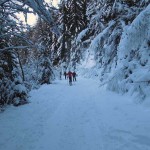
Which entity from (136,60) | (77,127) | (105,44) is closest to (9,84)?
(77,127)

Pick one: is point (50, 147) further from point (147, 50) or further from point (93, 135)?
point (147, 50)

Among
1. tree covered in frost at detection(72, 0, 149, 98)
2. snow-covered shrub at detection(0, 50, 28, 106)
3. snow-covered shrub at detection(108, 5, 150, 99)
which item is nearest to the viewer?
snow-covered shrub at detection(108, 5, 150, 99)

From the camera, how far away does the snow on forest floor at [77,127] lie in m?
7.39

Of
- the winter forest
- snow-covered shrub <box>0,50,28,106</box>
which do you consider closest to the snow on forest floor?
the winter forest

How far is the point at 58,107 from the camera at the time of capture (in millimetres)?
13164

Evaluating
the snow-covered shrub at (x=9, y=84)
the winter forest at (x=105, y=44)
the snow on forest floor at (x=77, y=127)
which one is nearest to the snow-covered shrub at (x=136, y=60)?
the winter forest at (x=105, y=44)

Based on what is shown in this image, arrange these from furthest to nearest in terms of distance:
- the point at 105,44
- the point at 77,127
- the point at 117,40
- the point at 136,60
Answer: the point at 105,44 < the point at 117,40 < the point at 136,60 < the point at 77,127

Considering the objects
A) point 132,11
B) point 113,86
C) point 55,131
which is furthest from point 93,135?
point 132,11

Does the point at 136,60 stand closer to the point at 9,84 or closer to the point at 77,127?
the point at 9,84

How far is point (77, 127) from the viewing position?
9.16 metres

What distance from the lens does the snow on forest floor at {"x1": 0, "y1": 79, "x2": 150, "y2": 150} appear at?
7.39m

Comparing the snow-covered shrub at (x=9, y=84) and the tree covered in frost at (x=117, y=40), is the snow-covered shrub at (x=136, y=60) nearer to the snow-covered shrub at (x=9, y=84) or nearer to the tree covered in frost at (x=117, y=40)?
the tree covered in frost at (x=117, y=40)

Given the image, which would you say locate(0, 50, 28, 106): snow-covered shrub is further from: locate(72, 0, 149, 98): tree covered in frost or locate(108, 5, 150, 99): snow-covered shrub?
locate(108, 5, 150, 99): snow-covered shrub

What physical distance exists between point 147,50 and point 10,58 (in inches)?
256
